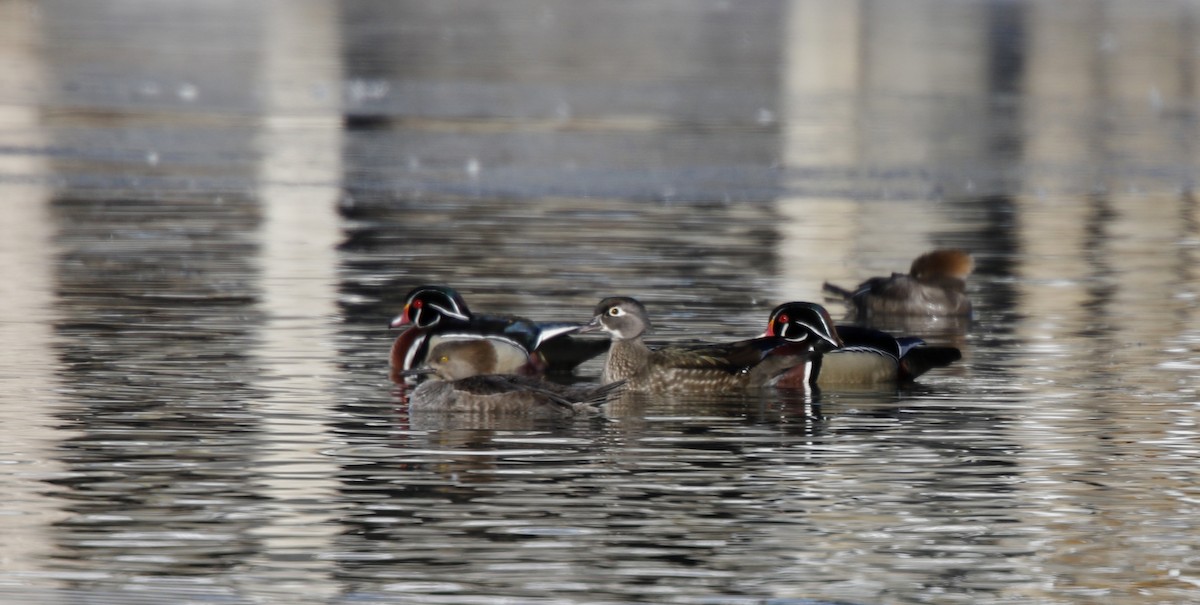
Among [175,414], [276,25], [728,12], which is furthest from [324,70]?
[175,414]

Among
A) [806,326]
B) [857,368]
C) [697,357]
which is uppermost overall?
[806,326]

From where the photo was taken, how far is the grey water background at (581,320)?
731 centimetres

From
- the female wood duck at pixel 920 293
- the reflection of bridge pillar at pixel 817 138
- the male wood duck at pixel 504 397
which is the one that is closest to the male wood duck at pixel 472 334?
the male wood duck at pixel 504 397

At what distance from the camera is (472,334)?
11461 mm

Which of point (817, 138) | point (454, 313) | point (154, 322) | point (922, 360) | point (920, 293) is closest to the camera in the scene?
point (922, 360)

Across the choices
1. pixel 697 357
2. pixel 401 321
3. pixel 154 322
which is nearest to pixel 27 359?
pixel 154 322

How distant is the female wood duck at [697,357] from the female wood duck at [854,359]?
0.15 ft

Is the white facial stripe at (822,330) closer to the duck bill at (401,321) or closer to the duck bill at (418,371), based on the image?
the duck bill at (418,371)

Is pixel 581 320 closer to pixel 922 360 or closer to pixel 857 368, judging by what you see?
pixel 857 368

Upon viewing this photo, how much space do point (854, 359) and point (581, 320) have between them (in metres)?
2.20

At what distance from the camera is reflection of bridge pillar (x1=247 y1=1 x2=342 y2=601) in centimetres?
768

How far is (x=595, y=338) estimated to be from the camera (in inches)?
484

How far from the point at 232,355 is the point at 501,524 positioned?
425cm

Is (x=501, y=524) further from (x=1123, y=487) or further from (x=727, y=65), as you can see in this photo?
(x=727, y=65)
